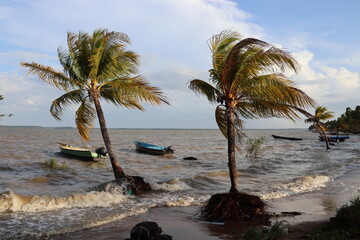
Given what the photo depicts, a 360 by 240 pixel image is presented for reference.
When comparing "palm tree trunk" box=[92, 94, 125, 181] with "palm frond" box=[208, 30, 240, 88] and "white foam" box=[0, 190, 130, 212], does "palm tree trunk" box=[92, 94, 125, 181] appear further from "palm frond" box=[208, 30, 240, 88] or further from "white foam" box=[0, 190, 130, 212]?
"palm frond" box=[208, 30, 240, 88]

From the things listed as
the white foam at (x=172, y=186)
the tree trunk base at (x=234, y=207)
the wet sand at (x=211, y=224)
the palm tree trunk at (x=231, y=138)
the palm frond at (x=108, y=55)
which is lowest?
the white foam at (x=172, y=186)

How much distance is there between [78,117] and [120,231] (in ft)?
24.3

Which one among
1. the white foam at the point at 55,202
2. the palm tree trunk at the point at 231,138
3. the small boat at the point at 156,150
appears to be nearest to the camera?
the palm tree trunk at the point at 231,138

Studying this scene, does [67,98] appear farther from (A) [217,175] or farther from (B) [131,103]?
(A) [217,175]

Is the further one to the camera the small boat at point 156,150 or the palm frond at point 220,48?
the small boat at point 156,150

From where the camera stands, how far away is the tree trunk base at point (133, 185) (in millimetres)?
14031

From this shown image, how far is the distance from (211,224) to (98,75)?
811cm

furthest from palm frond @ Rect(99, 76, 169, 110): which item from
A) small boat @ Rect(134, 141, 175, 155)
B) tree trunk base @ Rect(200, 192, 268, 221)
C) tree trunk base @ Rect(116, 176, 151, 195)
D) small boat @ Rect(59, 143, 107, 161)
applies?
small boat @ Rect(134, 141, 175, 155)

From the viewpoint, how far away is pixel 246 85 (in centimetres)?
940

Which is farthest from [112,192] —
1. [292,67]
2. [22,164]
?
[22,164]

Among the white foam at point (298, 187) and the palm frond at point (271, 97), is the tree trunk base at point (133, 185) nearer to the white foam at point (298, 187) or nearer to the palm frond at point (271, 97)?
the white foam at point (298, 187)

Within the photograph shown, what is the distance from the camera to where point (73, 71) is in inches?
540

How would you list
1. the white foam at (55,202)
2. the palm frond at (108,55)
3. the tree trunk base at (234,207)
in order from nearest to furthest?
the tree trunk base at (234,207), the white foam at (55,202), the palm frond at (108,55)

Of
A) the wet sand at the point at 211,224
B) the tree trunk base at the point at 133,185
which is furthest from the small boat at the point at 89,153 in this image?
the wet sand at the point at 211,224
